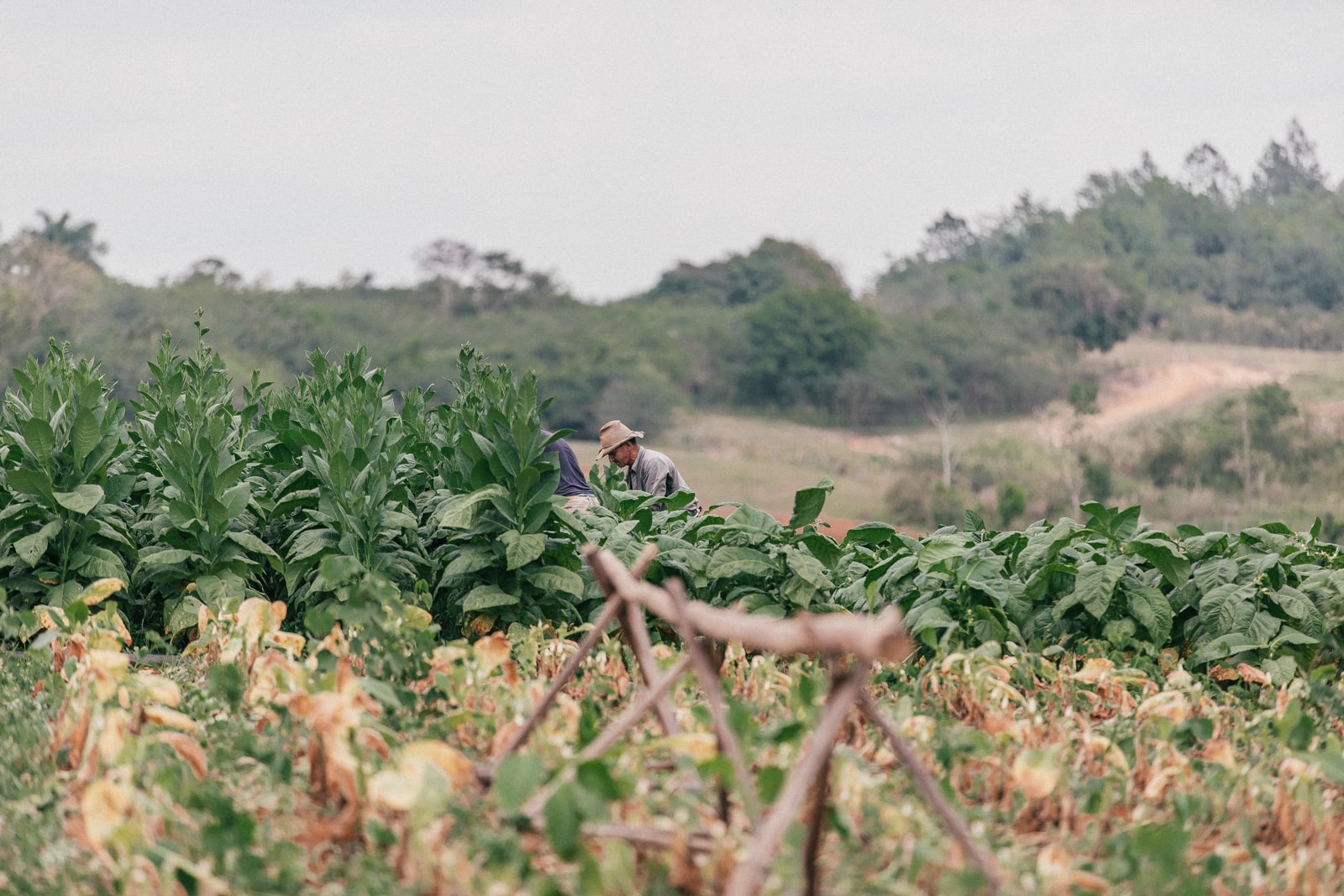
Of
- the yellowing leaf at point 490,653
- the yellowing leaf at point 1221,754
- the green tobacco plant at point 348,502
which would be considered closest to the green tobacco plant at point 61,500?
the green tobacco plant at point 348,502

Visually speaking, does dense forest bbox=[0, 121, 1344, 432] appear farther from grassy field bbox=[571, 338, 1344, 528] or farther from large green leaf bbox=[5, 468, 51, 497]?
large green leaf bbox=[5, 468, 51, 497]

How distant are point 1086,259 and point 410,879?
53.1 metres

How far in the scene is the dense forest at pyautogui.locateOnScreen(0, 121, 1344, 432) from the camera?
131 ft

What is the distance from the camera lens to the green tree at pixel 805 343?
41406 mm

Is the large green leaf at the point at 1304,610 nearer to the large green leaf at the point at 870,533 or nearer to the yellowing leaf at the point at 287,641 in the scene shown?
the large green leaf at the point at 870,533

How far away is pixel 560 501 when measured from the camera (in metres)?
4.15

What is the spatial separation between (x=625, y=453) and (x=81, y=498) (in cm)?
303

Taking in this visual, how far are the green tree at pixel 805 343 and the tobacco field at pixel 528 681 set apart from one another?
36209mm

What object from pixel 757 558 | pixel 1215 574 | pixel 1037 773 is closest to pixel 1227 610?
pixel 1215 574

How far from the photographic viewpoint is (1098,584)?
376cm

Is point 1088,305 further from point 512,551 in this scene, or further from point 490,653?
point 490,653

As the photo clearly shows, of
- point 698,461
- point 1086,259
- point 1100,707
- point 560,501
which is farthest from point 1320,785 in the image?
point 1086,259

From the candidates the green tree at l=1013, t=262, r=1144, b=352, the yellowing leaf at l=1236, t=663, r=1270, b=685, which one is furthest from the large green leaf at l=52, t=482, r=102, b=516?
the green tree at l=1013, t=262, r=1144, b=352

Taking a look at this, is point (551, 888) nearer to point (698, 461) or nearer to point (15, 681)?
point (15, 681)
